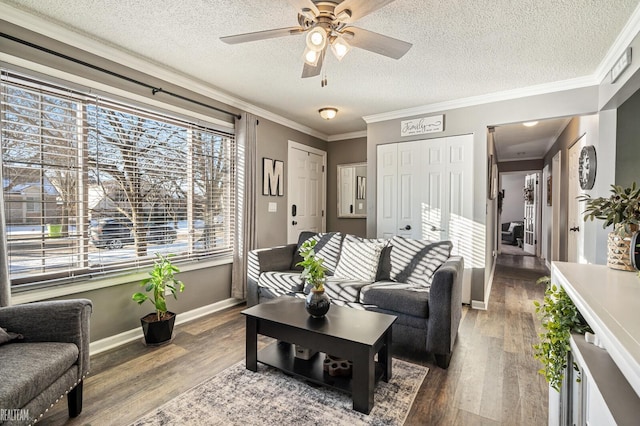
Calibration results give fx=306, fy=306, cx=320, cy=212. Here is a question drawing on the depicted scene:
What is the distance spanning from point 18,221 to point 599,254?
4767 millimetres

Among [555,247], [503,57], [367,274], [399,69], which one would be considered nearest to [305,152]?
[399,69]

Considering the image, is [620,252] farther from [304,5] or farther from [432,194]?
[432,194]

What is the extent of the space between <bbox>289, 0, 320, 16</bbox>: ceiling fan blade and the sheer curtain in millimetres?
2245

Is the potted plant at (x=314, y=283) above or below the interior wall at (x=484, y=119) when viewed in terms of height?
below

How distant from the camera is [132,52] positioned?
8.53 ft

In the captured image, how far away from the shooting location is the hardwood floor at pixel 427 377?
175cm

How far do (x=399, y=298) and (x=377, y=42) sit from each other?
72.1 inches

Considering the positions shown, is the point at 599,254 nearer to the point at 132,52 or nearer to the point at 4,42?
the point at 132,52

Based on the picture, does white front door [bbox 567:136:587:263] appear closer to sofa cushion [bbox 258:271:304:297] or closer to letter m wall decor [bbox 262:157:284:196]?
sofa cushion [bbox 258:271:304:297]

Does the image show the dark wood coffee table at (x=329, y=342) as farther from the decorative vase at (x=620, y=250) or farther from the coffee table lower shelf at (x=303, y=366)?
the decorative vase at (x=620, y=250)

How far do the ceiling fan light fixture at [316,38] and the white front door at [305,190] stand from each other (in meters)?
2.90

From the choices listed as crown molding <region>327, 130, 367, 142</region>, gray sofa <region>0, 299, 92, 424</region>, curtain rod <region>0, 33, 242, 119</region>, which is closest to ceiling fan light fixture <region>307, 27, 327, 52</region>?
curtain rod <region>0, 33, 242, 119</region>

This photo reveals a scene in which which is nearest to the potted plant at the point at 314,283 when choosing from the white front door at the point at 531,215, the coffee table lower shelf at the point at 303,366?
the coffee table lower shelf at the point at 303,366

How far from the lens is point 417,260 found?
2939 millimetres
